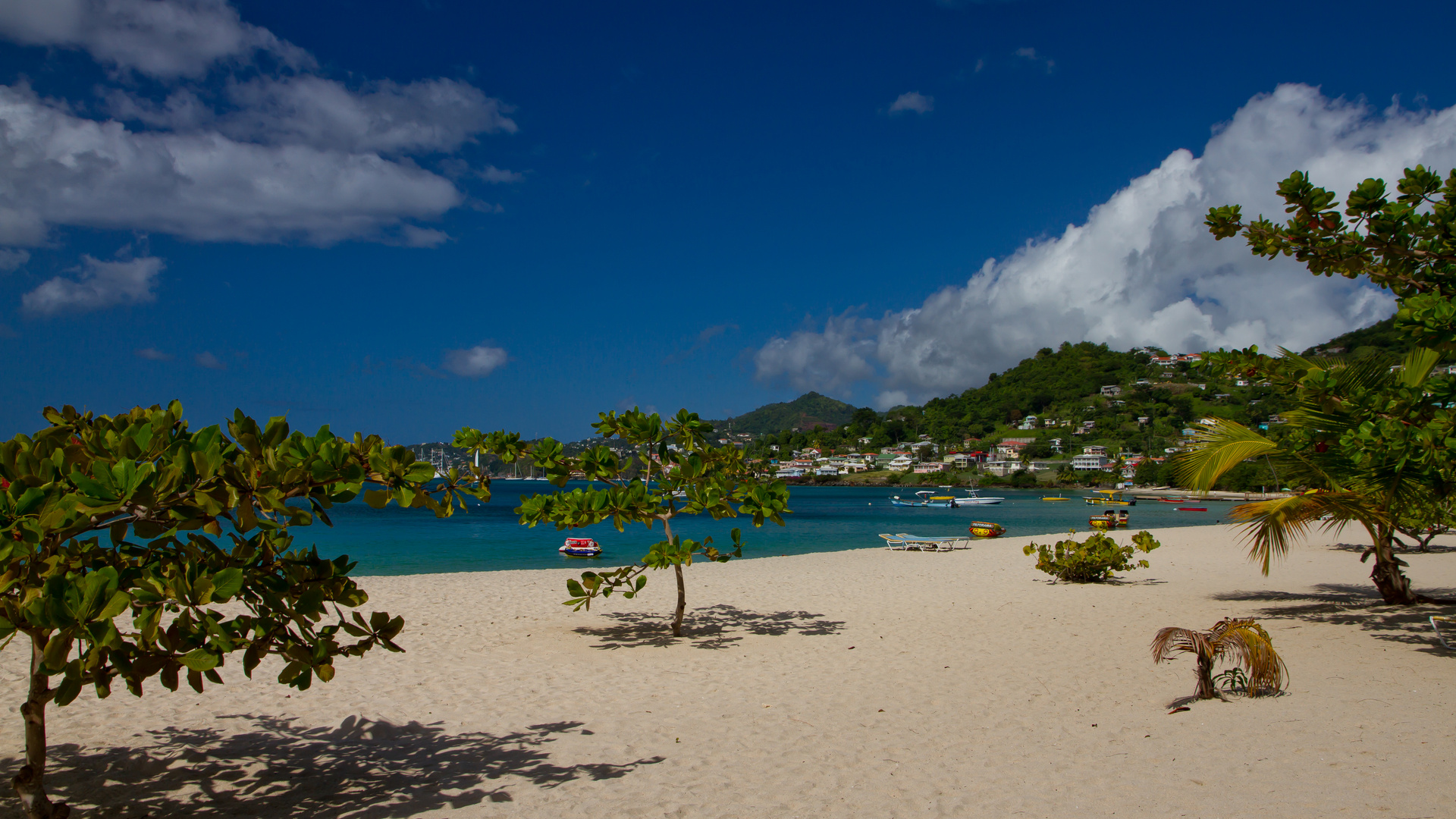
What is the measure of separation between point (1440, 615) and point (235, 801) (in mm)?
11060

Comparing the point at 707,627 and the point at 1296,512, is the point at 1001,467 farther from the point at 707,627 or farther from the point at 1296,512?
the point at 707,627

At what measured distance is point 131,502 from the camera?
229 cm

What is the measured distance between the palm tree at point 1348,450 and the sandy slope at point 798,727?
3.47 ft

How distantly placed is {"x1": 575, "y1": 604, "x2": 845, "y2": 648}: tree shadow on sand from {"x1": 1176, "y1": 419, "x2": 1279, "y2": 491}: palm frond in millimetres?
4213

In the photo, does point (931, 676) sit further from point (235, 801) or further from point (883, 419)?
point (883, 419)

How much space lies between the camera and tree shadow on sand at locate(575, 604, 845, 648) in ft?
27.0

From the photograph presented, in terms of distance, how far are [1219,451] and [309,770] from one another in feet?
28.7

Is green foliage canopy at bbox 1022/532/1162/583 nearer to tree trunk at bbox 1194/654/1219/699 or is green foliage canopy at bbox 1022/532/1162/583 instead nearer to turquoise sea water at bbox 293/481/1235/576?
tree trunk at bbox 1194/654/1219/699

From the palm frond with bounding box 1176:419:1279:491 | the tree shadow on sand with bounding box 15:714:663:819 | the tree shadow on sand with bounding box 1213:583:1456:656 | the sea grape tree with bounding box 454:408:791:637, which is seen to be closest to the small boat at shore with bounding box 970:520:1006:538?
the tree shadow on sand with bounding box 1213:583:1456:656

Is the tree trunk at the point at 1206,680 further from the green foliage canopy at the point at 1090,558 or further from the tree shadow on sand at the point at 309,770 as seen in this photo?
the green foliage canopy at the point at 1090,558

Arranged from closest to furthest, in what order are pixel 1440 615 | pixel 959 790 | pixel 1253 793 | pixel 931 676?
1. pixel 1253 793
2. pixel 959 790
3. pixel 931 676
4. pixel 1440 615

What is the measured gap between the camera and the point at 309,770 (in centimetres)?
436

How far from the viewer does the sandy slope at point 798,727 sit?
383 centimetres

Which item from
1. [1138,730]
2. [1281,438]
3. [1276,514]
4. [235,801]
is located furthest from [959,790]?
[1276,514]
